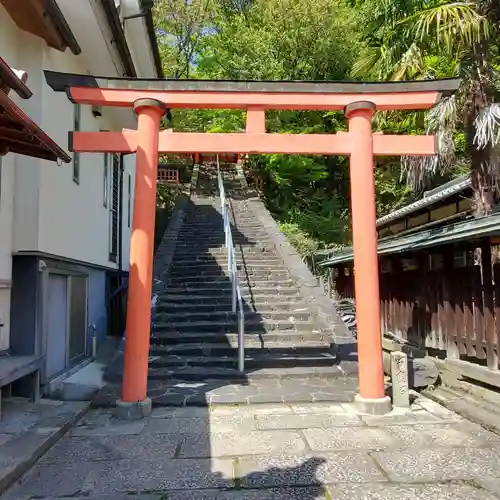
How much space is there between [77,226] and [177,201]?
12.5 metres

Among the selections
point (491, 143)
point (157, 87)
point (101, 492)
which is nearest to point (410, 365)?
point (491, 143)

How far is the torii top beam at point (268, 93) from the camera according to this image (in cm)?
665

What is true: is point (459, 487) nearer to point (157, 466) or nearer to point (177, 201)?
point (157, 466)

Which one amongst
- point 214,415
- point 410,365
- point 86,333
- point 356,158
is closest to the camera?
point 214,415

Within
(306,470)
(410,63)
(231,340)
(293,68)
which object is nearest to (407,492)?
(306,470)

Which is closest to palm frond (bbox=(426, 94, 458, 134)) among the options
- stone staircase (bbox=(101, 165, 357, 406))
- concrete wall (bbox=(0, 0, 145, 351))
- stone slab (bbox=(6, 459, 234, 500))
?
stone staircase (bbox=(101, 165, 357, 406))

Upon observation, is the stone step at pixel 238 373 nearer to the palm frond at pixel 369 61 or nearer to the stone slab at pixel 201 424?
the stone slab at pixel 201 424

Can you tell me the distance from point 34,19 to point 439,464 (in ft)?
23.8

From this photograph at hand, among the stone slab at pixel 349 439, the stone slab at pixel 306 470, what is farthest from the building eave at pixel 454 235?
the stone slab at pixel 306 470

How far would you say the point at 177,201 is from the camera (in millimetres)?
20891

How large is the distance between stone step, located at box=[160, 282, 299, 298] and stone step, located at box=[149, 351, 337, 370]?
8.65 ft

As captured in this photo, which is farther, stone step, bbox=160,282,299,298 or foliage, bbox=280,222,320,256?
foliage, bbox=280,222,320,256

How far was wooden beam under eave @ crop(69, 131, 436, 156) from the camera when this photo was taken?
260 inches

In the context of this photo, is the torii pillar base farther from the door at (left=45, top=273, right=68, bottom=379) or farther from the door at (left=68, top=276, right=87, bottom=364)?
the door at (left=68, top=276, right=87, bottom=364)
